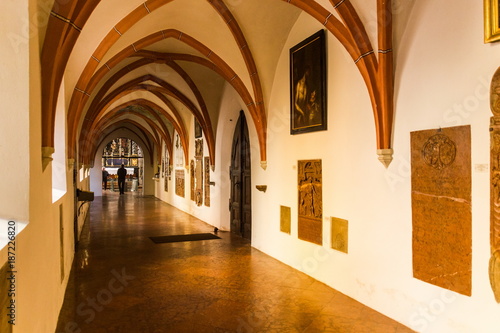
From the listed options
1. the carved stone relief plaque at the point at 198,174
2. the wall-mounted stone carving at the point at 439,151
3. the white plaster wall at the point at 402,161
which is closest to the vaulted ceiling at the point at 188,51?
the white plaster wall at the point at 402,161

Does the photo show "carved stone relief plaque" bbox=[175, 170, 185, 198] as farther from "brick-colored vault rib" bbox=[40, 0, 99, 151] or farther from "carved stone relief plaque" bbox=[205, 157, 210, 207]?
"brick-colored vault rib" bbox=[40, 0, 99, 151]

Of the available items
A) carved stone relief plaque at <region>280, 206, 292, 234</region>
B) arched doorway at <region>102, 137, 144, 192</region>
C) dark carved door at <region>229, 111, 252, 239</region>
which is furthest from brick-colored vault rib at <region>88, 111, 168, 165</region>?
carved stone relief plaque at <region>280, 206, 292, 234</region>

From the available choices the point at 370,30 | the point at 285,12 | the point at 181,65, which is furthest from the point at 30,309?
the point at 181,65

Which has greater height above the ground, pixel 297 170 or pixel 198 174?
pixel 297 170

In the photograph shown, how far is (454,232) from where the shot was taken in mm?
3275

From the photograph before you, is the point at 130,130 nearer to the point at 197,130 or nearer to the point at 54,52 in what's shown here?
the point at 197,130

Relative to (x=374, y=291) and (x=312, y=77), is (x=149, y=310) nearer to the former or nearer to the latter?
(x=374, y=291)

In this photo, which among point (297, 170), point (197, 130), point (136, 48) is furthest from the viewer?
point (197, 130)

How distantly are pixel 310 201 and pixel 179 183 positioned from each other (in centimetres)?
941

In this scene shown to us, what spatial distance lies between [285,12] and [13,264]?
5033 millimetres

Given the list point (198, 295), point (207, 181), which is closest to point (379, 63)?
point (198, 295)

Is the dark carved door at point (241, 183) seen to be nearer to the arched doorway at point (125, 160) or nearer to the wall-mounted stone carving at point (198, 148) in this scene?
the wall-mounted stone carving at point (198, 148)

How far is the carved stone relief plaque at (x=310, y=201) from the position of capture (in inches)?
206

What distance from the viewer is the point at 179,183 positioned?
46.5ft
